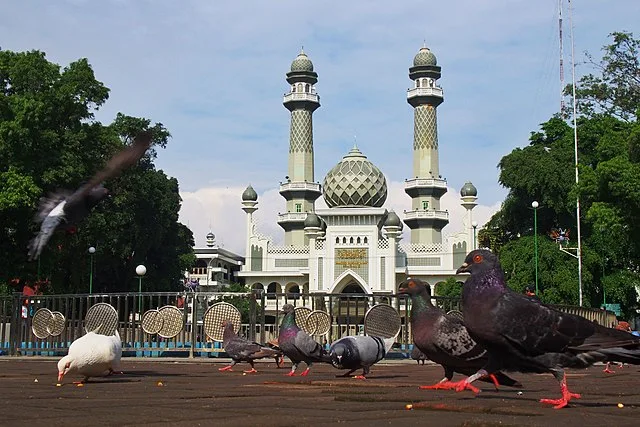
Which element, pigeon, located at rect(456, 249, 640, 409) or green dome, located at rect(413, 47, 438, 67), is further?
green dome, located at rect(413, 47, 438, 67)

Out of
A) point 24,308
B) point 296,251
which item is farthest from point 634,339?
point 296,251

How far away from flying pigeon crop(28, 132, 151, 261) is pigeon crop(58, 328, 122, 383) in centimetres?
184

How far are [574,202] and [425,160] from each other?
51883 millimetres

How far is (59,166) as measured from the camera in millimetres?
32281

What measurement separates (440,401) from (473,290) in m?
0.92

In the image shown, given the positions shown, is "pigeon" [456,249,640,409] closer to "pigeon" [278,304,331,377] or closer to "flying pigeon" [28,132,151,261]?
"pigeon" [278,304,331,377]

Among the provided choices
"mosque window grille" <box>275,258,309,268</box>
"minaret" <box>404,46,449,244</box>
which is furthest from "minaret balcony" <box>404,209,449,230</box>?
"mosque window grille" <box>275,258,309,268</box>

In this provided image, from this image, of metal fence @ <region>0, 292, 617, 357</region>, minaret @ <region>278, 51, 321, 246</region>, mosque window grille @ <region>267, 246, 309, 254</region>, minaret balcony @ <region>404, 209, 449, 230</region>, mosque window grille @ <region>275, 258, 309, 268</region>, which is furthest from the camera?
minaret @ <region>278, 51, 321, 246</region>

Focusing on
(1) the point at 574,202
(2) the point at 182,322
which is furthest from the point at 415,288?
(1) the point at 574,202

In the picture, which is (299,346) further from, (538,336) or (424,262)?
(424,262)

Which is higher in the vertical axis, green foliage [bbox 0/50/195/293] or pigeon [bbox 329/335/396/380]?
green foliage [bbox 0/50/195/293]

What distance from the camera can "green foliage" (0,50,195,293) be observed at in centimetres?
3050

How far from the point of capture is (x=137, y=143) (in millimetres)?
9891

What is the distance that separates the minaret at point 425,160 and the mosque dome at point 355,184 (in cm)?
890
